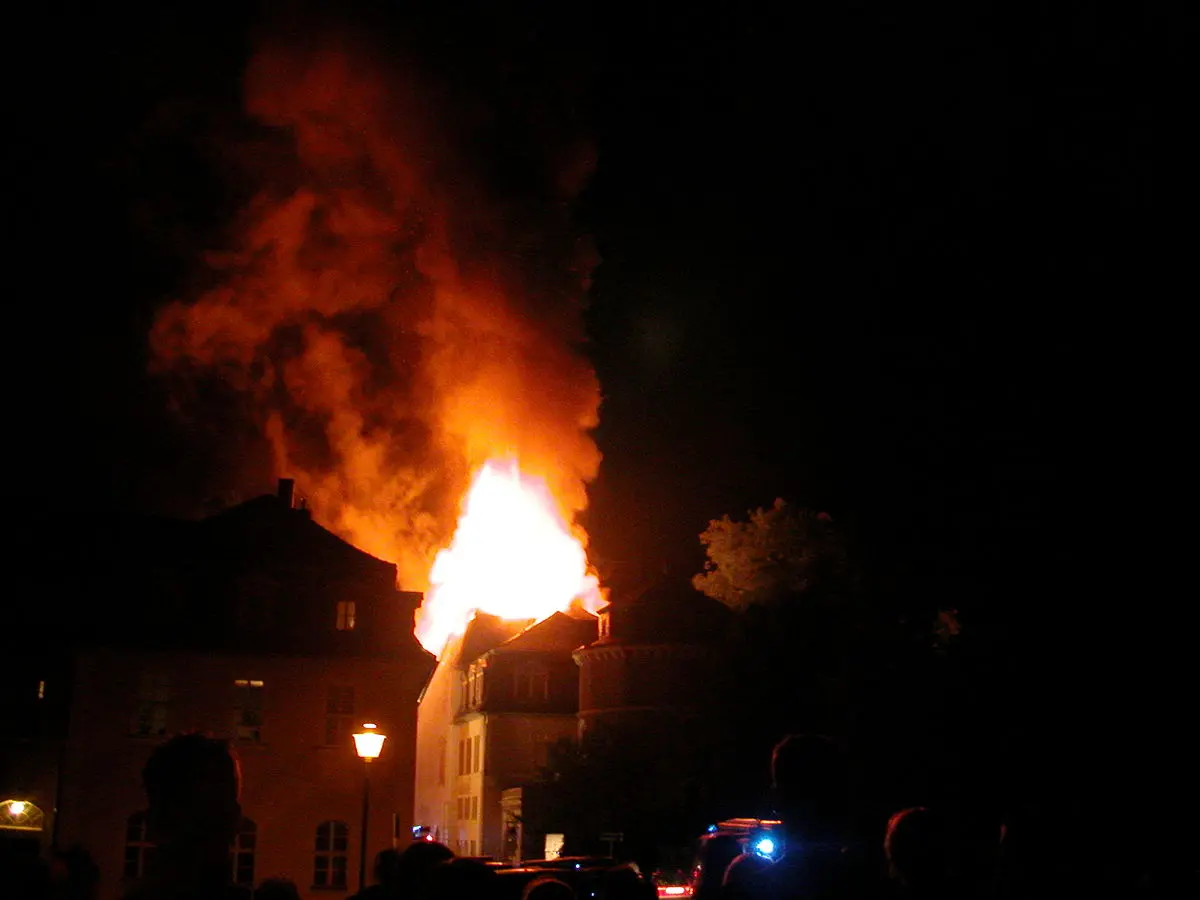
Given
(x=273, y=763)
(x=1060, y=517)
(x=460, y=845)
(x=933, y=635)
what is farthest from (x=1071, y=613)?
(x=460, y=845)

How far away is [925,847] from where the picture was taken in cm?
538

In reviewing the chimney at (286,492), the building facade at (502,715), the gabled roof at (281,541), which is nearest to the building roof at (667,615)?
the building facade at (502,715)

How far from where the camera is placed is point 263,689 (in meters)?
39.1

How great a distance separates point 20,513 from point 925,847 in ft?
145

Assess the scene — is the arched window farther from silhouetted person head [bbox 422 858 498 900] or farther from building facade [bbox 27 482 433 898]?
silhouetted person head [bbox 422 858 498 900]

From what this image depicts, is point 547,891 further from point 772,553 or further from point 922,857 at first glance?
point 772,553

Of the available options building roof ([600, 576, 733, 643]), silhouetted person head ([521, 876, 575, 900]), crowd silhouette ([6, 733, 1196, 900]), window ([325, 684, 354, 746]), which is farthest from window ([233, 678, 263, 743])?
crowd silhouette ([6, 733, 1196, 900])

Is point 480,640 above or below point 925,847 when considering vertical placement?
above

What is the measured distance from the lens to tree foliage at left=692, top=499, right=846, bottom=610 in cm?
5306

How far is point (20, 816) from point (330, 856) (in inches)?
361

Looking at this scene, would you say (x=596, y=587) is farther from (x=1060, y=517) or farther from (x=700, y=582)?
(x=1060, y=517)

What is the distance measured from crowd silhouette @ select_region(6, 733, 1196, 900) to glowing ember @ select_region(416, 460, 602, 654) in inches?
2475

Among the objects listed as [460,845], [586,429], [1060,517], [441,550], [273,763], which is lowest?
[460,845]

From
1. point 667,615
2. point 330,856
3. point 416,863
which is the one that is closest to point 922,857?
point 416,863
